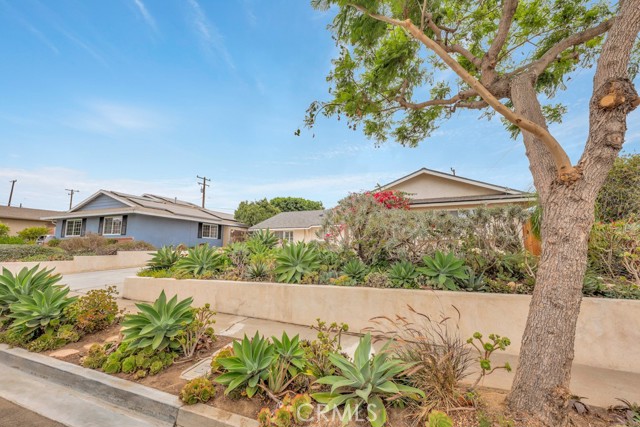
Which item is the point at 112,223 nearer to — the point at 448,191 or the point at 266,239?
the point at 266,239

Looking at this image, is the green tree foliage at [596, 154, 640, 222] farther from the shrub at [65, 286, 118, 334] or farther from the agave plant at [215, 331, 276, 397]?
the shrub at [65, 286, 118, 334]

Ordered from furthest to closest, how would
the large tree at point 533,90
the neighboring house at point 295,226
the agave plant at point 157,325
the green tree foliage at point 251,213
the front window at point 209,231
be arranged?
the green tree foliage at point 251,213, the front window at point 209,231, the neighboring house at point 295,226, the agave plant at point 157,325, the large tree at point 533,90

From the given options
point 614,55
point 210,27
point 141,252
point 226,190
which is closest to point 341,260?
point 614,55

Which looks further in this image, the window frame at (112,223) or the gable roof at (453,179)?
the window frame at (112,223)

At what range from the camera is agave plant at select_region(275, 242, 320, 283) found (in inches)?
211

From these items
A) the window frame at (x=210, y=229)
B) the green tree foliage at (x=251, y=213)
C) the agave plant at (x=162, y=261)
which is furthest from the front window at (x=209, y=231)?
the agave plant at (x=162, y=261)

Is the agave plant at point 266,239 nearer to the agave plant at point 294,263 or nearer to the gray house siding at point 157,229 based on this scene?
the agave plant at point 294,263

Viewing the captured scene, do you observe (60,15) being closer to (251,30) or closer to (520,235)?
(251,30)

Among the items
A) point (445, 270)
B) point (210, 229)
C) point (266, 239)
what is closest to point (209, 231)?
point (210, 229)

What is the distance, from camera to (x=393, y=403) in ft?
6.97

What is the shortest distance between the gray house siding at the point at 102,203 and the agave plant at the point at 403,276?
20.8 m

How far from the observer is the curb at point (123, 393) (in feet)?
7.33

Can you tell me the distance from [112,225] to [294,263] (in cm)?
2025

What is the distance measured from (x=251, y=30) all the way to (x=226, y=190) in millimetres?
30508
